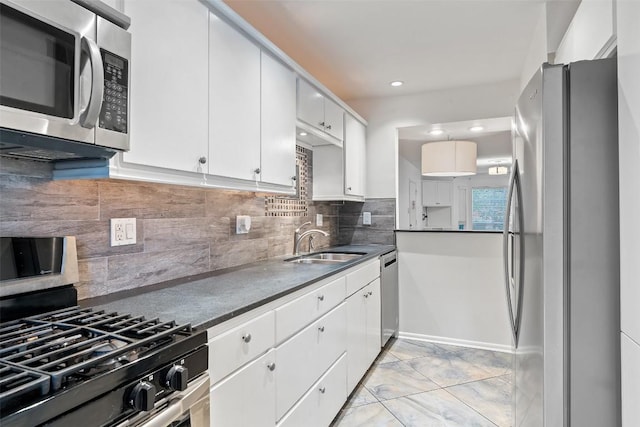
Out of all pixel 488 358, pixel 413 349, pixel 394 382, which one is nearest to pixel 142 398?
pixel 394 382

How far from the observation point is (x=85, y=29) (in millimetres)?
1055

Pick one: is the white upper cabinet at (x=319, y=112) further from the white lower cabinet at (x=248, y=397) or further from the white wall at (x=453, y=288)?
the white lower cabinet at (x=248, y=397)

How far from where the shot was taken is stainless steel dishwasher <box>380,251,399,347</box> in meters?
3.18

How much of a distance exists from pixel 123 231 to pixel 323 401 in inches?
52.5

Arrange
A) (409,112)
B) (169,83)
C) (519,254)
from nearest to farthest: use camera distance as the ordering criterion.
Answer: (169,83), (519,254), (409,112)

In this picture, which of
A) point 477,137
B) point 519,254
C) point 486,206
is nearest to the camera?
point 519,254

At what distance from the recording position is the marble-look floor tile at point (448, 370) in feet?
9.05

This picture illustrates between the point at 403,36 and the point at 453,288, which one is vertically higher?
the point at 403,36

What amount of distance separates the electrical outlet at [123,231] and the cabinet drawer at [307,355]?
787 millimetres

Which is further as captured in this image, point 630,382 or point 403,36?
point 403,36

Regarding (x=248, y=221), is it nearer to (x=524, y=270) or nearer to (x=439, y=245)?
(x=524, y=270)

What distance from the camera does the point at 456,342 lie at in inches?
138

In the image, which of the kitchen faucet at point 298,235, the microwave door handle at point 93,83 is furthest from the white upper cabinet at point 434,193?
the microwave door handle at point 93,83

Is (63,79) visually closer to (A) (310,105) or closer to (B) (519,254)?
(B) (519,254)
